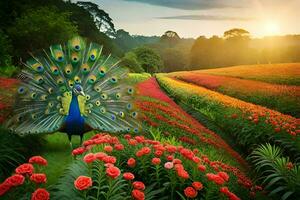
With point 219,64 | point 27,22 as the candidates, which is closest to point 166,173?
point 27,22

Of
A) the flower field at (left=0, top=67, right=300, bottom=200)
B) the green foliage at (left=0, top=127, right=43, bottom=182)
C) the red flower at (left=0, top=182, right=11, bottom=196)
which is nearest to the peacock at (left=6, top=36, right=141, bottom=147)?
the green foliage at (left=0, top=127, right=43, bottom=182)

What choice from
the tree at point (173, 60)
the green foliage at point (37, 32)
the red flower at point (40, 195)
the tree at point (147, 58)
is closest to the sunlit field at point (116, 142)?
the red flower at point (40, 195)

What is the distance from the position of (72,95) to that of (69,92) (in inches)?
19.4

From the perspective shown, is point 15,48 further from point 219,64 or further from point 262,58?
point 219,64

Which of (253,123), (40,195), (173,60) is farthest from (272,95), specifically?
(173,60)

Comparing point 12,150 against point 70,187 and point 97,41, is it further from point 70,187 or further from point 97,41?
point 97,41

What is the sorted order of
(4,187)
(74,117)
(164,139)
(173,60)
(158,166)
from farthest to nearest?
(173,60) < (164,139) < (74,117) < (158,166) < (4,187)

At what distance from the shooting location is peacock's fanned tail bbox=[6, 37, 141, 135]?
25.3 ft

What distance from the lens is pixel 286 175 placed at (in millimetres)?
6629

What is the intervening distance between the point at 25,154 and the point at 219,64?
228 feet

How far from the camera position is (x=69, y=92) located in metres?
7.81

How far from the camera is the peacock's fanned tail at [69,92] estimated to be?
7.71 m

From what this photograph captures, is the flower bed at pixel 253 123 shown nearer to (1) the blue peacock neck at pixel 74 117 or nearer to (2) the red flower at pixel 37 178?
(1) the blue peacock neck at pixel 74 117

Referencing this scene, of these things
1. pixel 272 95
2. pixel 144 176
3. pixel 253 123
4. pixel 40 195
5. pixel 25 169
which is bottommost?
pixel 272 95
